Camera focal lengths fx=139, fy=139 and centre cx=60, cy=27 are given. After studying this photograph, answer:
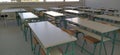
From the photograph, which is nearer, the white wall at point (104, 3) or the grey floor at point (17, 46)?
the grey floor at point (17, 46)

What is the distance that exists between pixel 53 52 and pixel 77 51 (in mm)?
1291

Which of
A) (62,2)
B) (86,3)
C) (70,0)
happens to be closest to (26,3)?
(62,2)

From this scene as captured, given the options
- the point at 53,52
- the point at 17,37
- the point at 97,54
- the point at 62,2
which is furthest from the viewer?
the point at 62,2

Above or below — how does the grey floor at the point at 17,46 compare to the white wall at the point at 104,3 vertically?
below

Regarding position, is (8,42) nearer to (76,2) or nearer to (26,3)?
(26,3)

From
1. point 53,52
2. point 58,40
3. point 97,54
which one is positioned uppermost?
point 58,40

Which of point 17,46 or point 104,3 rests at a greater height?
point 104,3

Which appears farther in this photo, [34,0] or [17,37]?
[34,0]

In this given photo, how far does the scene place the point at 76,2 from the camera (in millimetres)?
9906

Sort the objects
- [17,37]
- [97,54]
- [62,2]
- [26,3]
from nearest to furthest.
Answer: [97,54] < [17,37] < [26,3] < [62,2]

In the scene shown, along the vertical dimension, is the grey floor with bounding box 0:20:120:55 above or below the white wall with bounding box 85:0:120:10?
below

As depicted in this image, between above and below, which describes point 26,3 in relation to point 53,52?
above

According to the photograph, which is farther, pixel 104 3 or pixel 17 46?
pixel 104 3

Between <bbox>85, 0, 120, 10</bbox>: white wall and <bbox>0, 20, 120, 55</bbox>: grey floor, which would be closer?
<bbox>0, 20, 120, 55</bbox>: grey floor
